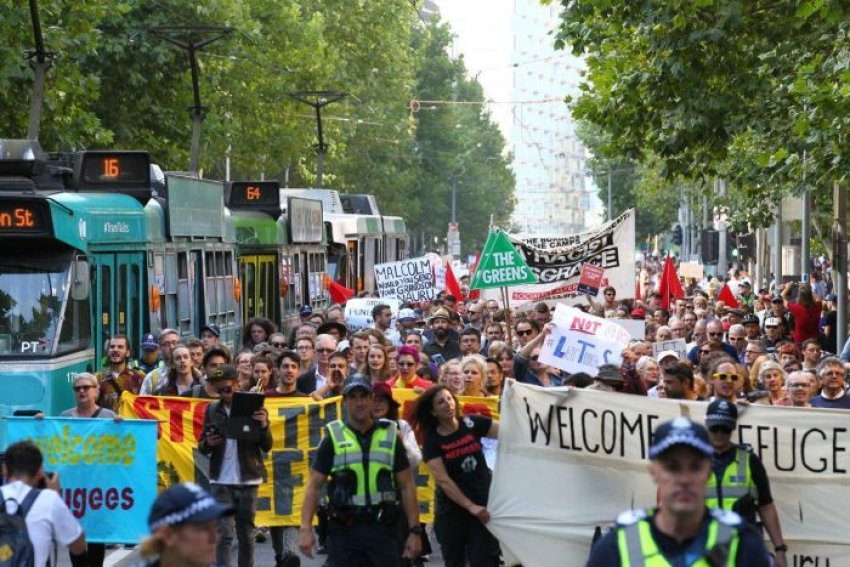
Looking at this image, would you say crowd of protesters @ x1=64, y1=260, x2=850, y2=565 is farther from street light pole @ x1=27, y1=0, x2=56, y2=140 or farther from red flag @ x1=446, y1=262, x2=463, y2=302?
red flag @ x1=446, y1=262, x2=463, y2=302

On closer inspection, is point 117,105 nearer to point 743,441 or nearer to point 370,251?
point 370,251

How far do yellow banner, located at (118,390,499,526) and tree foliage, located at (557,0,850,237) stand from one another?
6.16 metres

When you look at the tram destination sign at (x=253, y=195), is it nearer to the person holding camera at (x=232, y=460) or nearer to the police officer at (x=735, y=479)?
the person holding camera at (x=232, y=460)

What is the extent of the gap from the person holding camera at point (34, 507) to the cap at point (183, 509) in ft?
9.13

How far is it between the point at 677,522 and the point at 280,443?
26.1 ft

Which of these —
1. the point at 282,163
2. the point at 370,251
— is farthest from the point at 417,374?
the point at 282,163

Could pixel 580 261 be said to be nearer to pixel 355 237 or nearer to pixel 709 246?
pixel 709 246

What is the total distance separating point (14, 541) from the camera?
815 centimetres

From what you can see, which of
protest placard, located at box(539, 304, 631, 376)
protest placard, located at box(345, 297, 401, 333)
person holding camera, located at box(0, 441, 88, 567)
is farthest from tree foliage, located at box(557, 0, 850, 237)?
person holding camera, located at box(0, 441, 88, 567)

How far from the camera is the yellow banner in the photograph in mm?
13367

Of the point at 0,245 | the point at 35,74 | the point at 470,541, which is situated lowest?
the point at 470,541

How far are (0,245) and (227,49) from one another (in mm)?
28915

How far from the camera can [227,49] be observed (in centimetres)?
4453

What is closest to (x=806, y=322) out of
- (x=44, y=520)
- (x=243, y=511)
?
(x=243, y=511)
